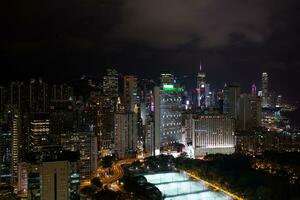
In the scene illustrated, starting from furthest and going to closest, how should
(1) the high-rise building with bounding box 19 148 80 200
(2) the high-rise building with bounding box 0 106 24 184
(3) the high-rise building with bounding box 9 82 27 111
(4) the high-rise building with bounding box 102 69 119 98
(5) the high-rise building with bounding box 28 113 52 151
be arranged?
A: (4) the high-rise building with bounding box 102 69 119 98 → (3) the high-rise building with bounding box 9 82 27 111 → (5) the high-rise building with bounding box 28 113 52 151 → (2) the high-rise building with bounding box 0 106 24 184 → (1) the high-rise building with bounding box 19 148 80 200

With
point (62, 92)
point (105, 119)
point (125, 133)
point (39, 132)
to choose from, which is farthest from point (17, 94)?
point (125, 133)

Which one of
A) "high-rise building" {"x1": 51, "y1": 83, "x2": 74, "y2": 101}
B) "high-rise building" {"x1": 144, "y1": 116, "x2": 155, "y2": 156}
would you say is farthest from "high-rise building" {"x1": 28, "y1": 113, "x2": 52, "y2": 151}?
"high-rise building" {"x1": 144, "y1": 116, "x2": 155, "y2": 156}

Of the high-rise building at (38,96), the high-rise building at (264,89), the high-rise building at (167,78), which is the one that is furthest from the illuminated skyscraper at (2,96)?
the high-rise building at (264,89)

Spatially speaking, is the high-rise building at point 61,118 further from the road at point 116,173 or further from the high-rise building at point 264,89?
the high-rise building at point 264,89

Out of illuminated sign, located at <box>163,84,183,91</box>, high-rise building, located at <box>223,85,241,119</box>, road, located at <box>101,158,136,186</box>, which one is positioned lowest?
road, located at <box>101,158,136,186</box>

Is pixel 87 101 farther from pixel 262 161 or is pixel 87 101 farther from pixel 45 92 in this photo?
pixel 262 161

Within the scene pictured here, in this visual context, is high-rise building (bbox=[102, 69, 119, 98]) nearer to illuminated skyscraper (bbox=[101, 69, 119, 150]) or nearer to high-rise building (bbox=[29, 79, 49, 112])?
illuminated skyscraper (bbox=[101, 69, 119, 150])
